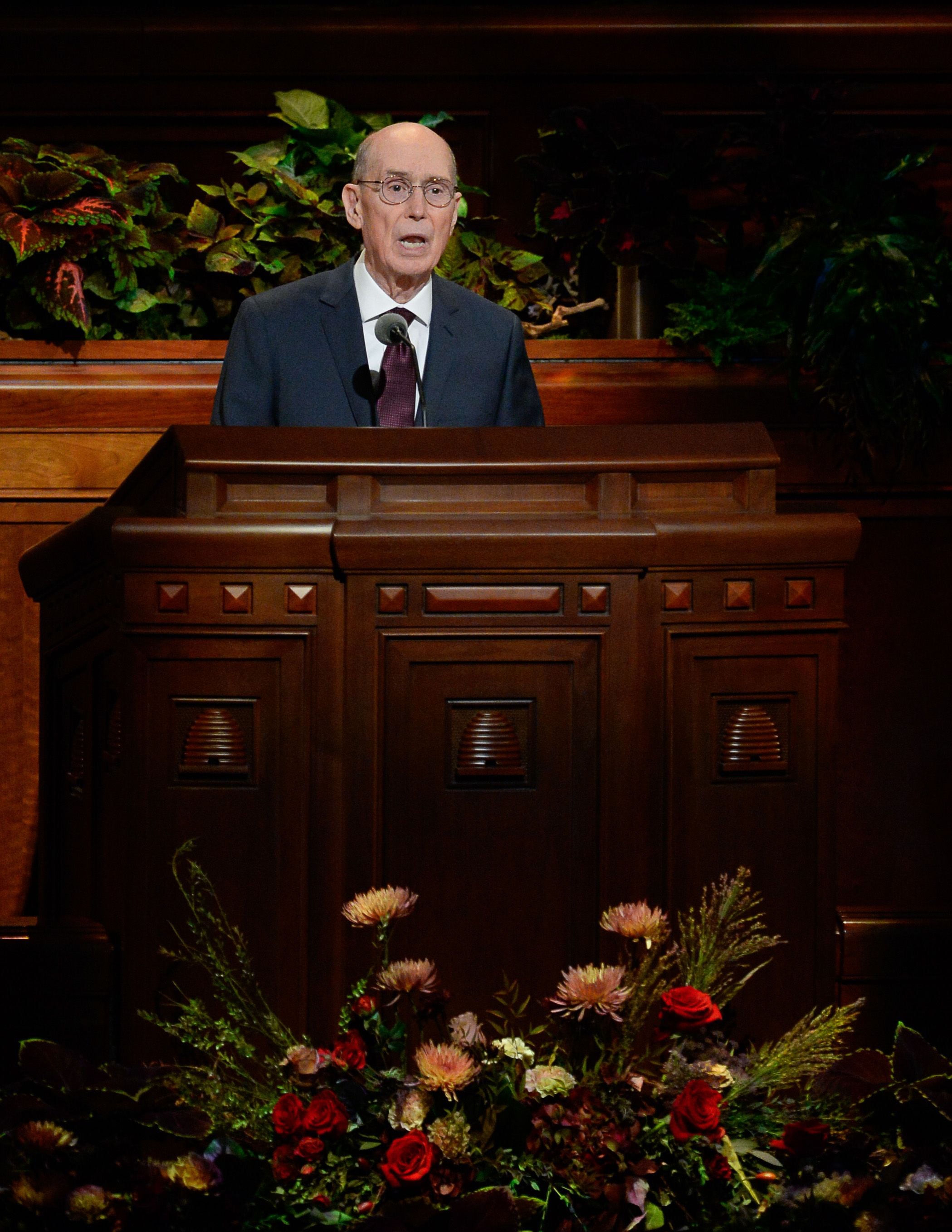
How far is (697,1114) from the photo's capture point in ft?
5.44

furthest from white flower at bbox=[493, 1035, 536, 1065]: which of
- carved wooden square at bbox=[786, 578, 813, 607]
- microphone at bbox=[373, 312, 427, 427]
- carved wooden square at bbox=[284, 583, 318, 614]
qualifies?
microphone at bbox=[373, 312, 427, 427]

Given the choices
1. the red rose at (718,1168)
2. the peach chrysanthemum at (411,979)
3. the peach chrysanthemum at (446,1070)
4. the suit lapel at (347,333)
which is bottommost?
the red rose at (718,1168)

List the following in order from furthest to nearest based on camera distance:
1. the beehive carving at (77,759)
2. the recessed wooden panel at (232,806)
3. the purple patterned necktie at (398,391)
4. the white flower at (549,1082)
→ the purple patterned necktie at (398,391) → the beehive carving at (77,759) → the recessed wooden panel at (232,806) → the white flower at (549,1082)

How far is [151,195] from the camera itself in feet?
14.2

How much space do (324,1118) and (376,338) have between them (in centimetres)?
156

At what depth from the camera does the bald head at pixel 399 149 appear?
A: 2.85 metres

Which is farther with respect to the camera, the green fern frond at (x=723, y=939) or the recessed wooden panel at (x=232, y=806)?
the recessed wooden panel at (x=232, y=806)

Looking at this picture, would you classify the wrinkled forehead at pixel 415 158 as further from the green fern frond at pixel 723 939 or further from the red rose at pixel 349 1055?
the red rose at pixel 349 1055

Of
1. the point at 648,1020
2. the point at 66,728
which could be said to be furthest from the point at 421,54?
the point at 648,1020

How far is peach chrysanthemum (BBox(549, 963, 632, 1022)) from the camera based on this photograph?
1.76 meters

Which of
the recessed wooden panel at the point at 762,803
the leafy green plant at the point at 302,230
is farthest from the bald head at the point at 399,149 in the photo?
the leafy green plant at the point at 302,230

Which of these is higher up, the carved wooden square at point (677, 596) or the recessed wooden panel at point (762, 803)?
the carved wooden square at point (677, 596)

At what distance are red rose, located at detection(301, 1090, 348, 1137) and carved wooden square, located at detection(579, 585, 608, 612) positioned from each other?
0.90 m

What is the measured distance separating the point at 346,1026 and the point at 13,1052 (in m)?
0.98
